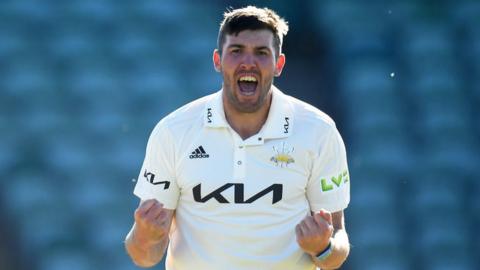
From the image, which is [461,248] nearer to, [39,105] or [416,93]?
[416,93]

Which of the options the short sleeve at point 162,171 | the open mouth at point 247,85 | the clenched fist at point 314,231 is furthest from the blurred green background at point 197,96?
the clenched fist at point 314,231

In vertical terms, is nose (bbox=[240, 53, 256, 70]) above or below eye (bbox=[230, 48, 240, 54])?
below

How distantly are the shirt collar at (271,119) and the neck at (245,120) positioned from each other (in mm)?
21

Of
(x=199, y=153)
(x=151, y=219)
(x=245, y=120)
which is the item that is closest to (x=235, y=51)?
(x=245, y=120)

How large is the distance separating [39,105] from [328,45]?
1.48 metres

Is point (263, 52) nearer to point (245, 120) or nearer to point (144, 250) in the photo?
point (245, 120)

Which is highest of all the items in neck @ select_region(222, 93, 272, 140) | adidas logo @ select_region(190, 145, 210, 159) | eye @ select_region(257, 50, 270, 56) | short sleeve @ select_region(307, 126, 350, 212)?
eye @ select_region(257, 50, 270, 56)

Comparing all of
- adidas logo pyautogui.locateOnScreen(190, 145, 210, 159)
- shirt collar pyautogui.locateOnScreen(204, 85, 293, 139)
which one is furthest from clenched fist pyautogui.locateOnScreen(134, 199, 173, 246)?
shirt collar pyautogui.locateOnScreen(204, 85, 293, 139)

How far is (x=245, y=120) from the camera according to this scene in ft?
8.58

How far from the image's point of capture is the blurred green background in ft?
14.1

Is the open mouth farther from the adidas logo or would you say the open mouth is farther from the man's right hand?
the man's right hand

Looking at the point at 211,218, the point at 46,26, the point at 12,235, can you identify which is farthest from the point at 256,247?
the point at 46,26

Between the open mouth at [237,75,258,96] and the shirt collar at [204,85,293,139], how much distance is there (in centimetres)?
9

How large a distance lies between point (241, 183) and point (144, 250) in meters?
0.32
